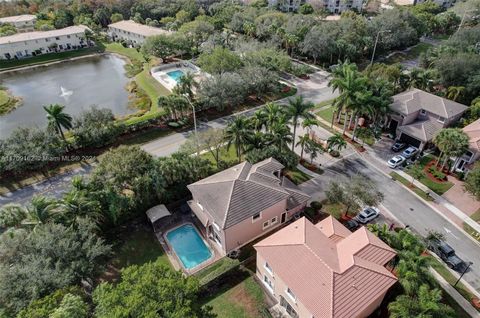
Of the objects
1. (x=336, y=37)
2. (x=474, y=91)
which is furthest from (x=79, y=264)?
(x=336, y=37)

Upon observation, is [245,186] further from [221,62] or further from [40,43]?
[40,43]

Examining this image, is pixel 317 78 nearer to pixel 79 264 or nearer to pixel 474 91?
pixel 474 91

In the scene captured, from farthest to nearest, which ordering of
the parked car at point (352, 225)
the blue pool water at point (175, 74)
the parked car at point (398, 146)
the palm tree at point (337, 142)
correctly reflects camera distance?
the blue pool water at point (175, 74)
the parked car at point (398, 146)
the palm tree at point (337, 142)
the parked car at point (352, 225)

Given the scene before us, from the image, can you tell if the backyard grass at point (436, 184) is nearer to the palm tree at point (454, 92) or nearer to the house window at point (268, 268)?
the palm tree at point (454, 92)

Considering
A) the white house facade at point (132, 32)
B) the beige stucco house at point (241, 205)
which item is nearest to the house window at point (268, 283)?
the beige stucco house at point (241, 205)

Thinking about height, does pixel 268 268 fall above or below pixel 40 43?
below

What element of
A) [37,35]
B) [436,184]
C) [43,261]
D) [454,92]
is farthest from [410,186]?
[37,35]

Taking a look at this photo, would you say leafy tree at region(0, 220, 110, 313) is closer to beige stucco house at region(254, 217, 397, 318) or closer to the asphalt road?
beige stucco house at region(254, 217, 397, 318)
